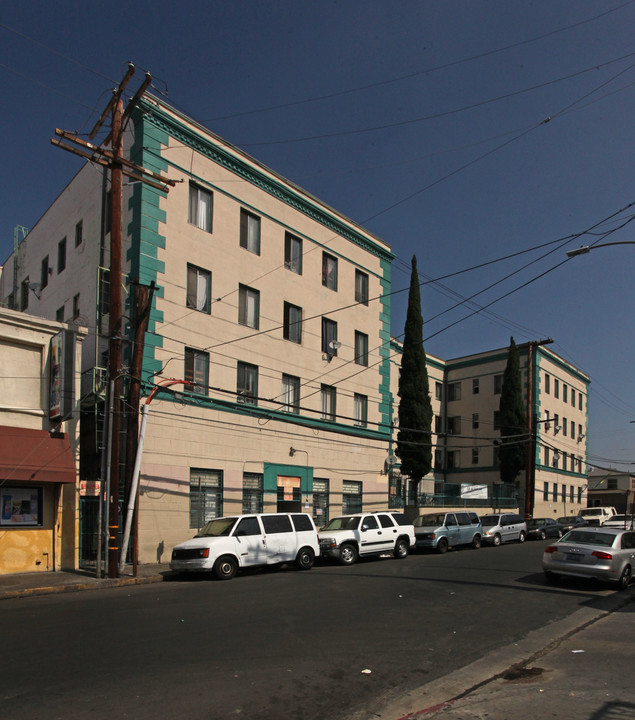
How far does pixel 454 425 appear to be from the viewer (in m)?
54.4

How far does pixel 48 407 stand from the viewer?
1830 centimetres

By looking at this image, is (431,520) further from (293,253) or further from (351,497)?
(293,253)

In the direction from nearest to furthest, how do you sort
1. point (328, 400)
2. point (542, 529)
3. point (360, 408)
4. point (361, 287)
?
point (328, 400) < point (360, 408) < point (361, 287) < point (542, 529)

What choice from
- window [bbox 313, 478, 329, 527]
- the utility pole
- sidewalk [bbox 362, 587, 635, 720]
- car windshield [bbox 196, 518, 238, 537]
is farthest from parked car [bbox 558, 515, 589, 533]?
sidewalk [bbox 362, 587, 635, 720]

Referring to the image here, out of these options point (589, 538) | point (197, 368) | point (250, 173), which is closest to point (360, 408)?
point (197, 368)

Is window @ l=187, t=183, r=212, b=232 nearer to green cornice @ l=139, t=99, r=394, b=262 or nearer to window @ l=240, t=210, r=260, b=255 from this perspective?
green cornice @ l=139, t=99, r=394, b=262

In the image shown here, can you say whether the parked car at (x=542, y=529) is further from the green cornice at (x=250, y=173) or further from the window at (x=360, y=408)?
the green cornice at (x=250, y=173)

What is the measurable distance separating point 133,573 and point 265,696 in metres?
11.4

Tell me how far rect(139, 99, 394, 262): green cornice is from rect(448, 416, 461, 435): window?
2509 cm

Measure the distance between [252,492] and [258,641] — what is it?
15.2 m

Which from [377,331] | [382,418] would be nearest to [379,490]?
[382,418]

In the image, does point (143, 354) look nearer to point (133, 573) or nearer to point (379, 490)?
point (133, 573)

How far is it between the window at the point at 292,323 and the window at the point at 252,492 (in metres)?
5.88

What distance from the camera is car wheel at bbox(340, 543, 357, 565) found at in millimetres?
20484
